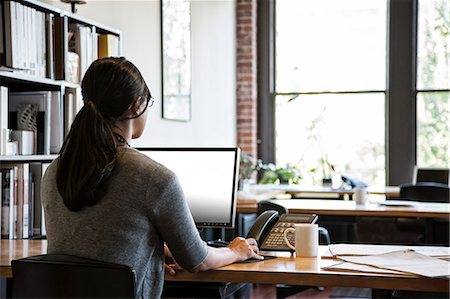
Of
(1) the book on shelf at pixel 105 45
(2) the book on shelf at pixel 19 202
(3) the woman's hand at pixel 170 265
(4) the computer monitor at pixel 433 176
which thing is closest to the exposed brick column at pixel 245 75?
(4) the computer monitor at pixel 433 176

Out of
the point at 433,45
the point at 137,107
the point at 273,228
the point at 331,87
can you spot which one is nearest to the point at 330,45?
the point at 331,87

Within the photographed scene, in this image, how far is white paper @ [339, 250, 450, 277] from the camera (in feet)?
6.67

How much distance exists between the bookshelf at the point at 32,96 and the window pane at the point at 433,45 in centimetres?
456

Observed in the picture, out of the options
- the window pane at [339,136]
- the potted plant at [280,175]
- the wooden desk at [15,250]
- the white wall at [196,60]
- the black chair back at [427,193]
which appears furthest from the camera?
the window pane at [339,136]

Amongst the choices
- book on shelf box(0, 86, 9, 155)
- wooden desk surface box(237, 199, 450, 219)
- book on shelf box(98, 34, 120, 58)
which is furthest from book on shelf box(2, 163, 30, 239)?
wooden desk surface box(237, 199, 450, 219)

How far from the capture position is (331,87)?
7578 millimetres

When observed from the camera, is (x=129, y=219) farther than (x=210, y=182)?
No

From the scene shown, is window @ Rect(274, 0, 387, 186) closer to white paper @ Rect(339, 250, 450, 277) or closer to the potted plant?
the potted plant

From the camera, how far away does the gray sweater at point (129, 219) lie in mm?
1843

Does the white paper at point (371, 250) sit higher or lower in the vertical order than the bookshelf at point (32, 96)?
lower

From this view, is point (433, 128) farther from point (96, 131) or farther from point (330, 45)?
point (96, 131)

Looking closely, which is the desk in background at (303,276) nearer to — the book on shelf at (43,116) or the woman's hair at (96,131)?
the woman's hair at (96,131)

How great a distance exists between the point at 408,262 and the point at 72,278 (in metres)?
1.02

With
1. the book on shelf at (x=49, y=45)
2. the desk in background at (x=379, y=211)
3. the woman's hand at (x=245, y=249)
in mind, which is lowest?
the desk in background at (x=379, y=211)
